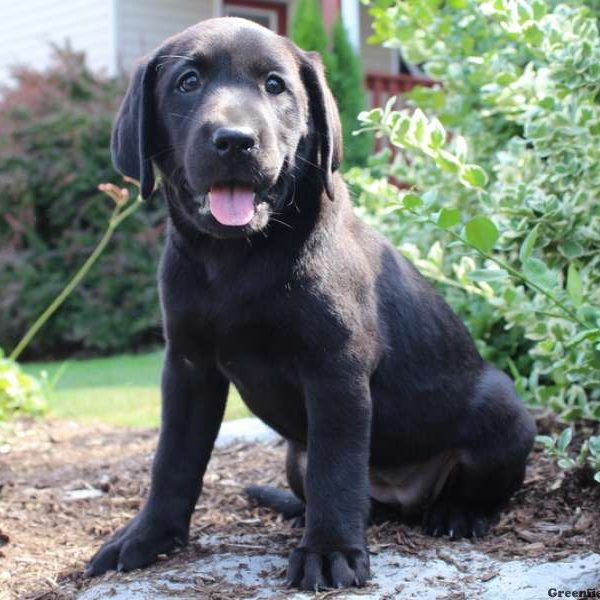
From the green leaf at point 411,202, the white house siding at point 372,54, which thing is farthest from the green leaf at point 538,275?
the white house siding at point 372,54

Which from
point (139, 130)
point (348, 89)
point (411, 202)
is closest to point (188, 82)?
point (139, 130)

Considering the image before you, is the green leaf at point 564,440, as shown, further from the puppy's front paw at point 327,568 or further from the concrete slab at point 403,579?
the puppy's front paw at point 327,568

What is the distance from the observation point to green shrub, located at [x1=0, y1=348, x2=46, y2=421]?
18.5ft

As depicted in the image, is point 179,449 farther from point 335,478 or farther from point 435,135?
point 435,135

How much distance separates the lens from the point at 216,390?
3.10 meters

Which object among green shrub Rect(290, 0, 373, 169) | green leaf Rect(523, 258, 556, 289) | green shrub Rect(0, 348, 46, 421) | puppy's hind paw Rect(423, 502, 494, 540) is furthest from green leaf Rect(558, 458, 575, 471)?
green shrub Rect(290, 0, 373, 169)

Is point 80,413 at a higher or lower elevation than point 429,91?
lower

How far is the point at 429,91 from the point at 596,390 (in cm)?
223

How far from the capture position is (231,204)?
268 centimetres

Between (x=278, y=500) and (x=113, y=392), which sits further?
(x=113, y=392)

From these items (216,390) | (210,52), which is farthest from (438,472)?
(210,52)

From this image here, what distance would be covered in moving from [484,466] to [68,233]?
8.97 metres

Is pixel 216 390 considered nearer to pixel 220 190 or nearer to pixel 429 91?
pixel 220 190

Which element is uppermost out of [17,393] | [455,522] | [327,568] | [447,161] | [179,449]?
[447,161]
